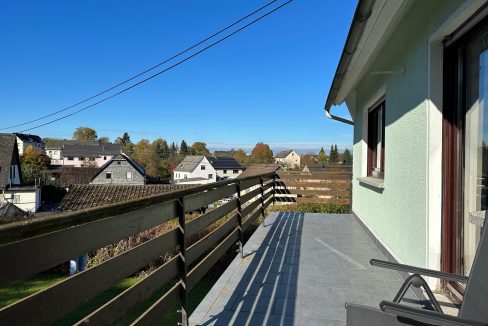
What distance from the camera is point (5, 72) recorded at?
1064 inches

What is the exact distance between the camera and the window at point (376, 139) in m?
5.34

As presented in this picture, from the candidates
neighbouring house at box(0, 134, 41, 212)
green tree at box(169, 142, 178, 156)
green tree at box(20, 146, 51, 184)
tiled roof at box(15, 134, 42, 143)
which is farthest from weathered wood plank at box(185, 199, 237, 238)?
tiled roof at box(15, 134, 42, 143)

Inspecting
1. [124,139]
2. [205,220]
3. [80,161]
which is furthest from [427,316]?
[124,139]

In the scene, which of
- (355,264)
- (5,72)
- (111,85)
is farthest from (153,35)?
(5,72)

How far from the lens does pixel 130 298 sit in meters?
1.74

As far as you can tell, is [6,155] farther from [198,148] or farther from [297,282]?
[198,148]

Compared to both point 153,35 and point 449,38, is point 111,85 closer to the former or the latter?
point 153,35

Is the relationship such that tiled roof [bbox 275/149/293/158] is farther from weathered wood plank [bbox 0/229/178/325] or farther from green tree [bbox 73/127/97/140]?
weathered wood plank [bbox 0/229/178/325]

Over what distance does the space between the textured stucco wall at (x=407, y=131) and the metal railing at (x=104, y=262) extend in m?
1.84

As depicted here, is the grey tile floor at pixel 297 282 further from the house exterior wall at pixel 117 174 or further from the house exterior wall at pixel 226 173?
the house exterior wall at pixel 226 173

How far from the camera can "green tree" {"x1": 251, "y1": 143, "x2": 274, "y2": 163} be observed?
83137 millimetres

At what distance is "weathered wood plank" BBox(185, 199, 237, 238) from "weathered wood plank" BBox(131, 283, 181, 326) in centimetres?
39

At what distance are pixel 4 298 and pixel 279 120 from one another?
3784cm

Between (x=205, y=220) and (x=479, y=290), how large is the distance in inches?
77.9
